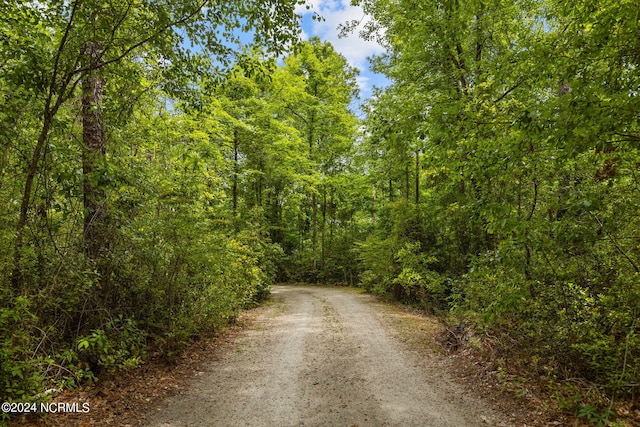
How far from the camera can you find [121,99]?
6098mm

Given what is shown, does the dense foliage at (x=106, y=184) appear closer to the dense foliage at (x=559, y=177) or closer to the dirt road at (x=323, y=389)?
the dirt road at (x=323, y=389)

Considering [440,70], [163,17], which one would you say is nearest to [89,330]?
[163,17]

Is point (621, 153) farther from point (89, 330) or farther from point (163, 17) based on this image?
point (89, 330)

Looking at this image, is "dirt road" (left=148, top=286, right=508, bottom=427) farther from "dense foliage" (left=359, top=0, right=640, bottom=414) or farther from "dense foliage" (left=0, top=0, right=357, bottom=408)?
"dense foliage" (left=359, top=0, right=640, bottom=414)

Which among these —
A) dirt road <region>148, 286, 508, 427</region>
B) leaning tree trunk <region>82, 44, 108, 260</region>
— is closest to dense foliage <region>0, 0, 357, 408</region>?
leaning tree trunk <region>82, 44, 108, 260</region>

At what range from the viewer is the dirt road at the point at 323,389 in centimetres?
448

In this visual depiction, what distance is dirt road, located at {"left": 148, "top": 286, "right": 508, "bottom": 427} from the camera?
448cm

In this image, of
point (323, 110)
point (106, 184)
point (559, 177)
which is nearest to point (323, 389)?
point (106, 184)

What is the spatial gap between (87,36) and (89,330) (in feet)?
13.6

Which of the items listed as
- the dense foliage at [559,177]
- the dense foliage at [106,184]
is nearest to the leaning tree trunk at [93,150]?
the dense foliage at [106,184]

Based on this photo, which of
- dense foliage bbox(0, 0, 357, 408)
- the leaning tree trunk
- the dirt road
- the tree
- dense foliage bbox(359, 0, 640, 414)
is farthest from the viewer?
the tree

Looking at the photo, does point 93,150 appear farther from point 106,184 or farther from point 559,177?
point 559,177

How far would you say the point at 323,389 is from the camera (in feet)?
17.9

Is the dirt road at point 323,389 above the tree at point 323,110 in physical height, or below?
below
